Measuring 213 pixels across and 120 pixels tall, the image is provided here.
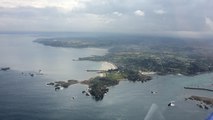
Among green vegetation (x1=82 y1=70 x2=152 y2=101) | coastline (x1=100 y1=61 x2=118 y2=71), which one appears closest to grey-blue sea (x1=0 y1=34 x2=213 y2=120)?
green vegetation (x1=82 y1=70 x2=152 y2=101)

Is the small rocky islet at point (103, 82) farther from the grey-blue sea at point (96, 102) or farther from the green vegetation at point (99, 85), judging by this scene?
the grey-blue sea at point (96, 102)

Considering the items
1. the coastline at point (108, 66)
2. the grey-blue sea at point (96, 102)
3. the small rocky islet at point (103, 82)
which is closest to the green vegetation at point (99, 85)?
the small rocky islet at point (103, 82)

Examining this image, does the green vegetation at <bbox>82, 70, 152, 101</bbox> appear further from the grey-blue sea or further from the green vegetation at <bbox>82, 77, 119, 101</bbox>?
the grey-blue sea

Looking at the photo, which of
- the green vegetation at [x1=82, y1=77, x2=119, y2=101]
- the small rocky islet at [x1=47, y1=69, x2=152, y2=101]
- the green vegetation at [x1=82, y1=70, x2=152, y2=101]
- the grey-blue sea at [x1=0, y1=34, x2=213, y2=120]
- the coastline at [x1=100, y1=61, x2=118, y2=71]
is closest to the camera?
the grey-blue sea at [x1=0, y1=34, x2=213, y2=120]

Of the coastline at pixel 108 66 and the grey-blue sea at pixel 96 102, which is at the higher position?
the coastline at pixel 108 66

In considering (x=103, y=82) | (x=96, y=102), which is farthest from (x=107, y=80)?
(x=96, y=102)

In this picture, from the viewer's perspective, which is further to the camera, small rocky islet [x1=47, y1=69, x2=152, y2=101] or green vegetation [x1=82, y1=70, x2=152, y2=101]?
small rocky islet [x1=47, y1=69, x2=152, y2=101]

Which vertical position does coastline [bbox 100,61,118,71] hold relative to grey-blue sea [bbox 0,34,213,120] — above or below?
above

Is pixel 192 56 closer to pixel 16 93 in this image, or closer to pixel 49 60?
pixel 49 60

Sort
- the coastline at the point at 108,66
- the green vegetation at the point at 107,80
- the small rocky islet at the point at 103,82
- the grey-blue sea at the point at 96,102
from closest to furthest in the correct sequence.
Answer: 1. the grey-blue sea at the point at 96,102
2. the green vegetation at the point at 107,80
3. the small rocky islet at the point at 103,82
4. the coastline at the point at 108,66

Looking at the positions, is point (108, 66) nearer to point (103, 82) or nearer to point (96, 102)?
point (103, 82)

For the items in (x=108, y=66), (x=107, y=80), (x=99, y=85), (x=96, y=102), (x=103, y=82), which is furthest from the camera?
(x=108, y=66)
